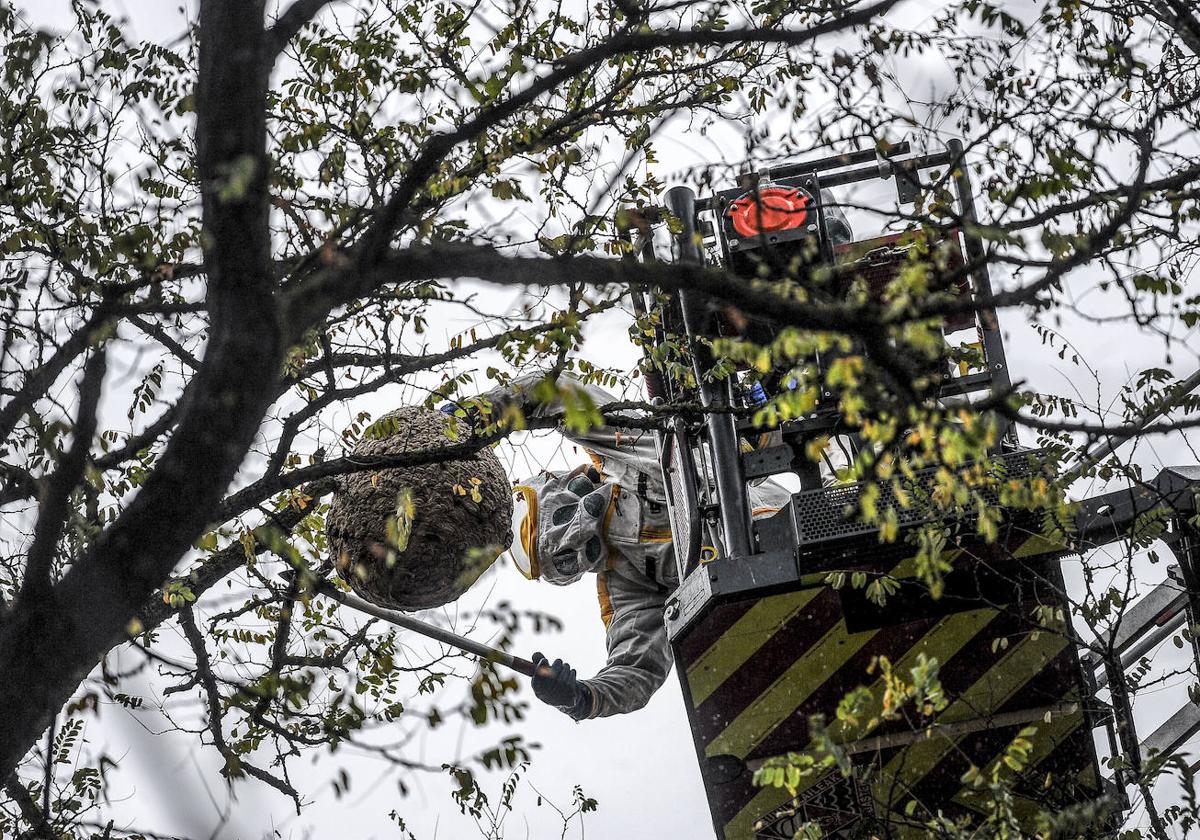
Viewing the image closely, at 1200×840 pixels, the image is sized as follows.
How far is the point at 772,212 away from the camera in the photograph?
19.1ft

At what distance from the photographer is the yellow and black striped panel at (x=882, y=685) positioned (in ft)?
18.8

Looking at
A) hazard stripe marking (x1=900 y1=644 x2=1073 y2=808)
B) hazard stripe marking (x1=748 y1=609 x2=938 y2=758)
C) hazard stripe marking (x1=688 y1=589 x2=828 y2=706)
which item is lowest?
hazard stripe marking (x1=900 y1=644 x2=1073 y2=808)

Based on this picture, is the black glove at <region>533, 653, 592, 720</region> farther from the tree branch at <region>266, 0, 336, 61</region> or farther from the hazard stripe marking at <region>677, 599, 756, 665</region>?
the tree branch at <region>266, 0, 336, 61</region>

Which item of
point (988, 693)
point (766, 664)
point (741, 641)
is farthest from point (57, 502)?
point (988, 693)

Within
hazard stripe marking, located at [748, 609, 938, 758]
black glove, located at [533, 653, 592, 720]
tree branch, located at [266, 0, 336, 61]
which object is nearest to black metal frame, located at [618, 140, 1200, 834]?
hazard stripe marking, located at [748, 609, 938, 758]

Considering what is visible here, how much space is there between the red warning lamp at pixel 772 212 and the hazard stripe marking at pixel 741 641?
171 cm

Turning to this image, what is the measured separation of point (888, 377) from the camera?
3.63m

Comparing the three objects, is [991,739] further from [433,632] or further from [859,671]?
[433,632]

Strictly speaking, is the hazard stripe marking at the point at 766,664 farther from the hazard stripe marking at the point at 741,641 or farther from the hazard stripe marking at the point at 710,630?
the hazard stripe marking at the point at 710,630

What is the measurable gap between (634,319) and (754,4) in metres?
2.02

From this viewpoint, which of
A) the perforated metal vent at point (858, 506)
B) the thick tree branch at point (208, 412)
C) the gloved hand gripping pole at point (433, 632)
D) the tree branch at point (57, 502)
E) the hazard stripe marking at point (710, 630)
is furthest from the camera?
the gloved hand gripping pole at point (433, 632)

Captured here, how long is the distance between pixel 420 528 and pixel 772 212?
222 centimetres

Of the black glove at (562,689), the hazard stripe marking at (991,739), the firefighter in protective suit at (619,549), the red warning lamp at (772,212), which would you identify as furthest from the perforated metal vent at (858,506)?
the black glove at (562,689)

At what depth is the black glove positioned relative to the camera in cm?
710
